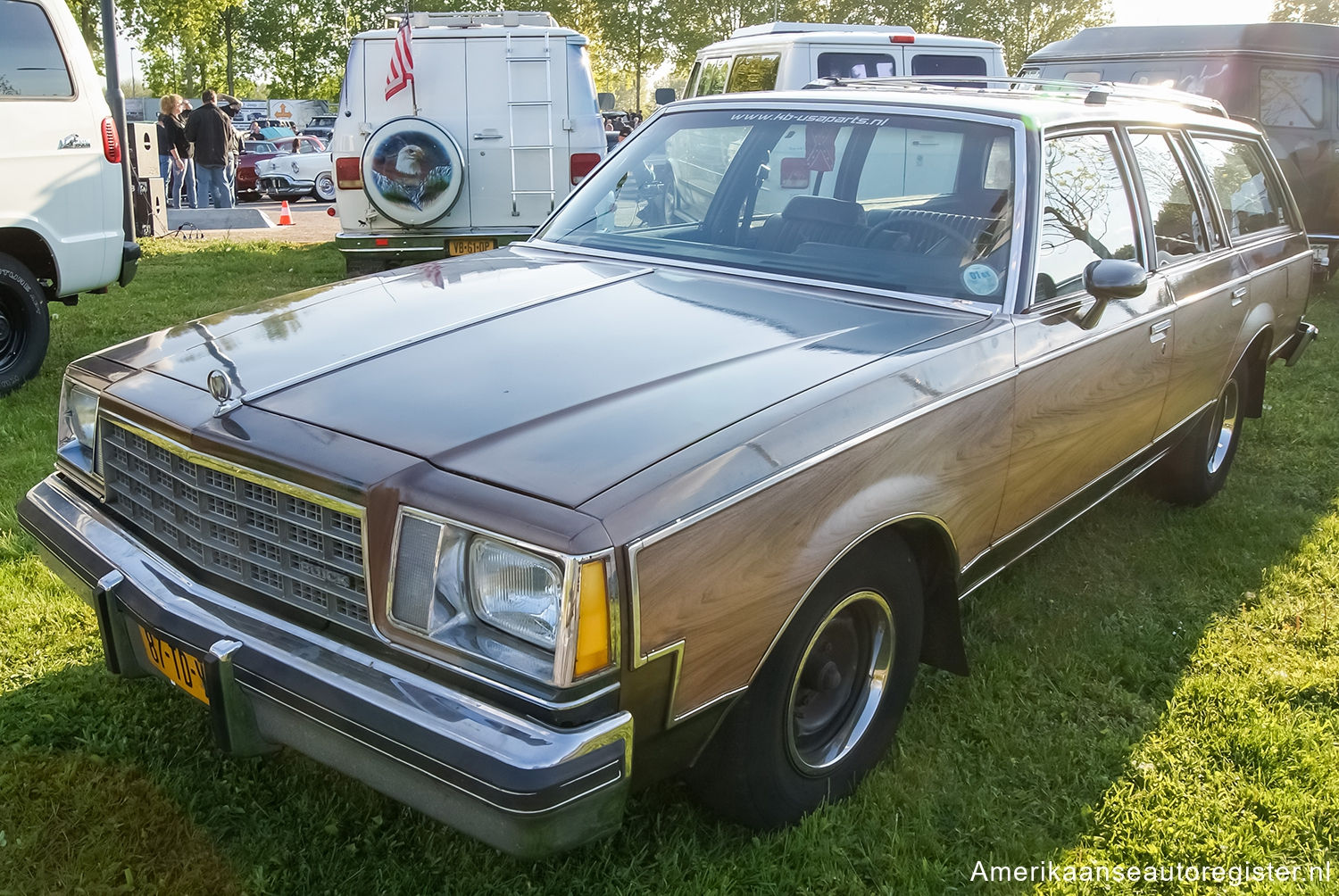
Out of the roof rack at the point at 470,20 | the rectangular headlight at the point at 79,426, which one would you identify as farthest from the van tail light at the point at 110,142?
the rectangular headlight at the point at 79,426

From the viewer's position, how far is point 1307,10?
3403cm

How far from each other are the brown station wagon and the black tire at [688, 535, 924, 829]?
1 cm

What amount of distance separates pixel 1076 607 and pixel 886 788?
1503mm

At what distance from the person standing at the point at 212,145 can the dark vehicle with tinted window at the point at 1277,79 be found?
1106 cm

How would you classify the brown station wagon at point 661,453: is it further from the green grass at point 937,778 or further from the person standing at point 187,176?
the person standing at point 187,176

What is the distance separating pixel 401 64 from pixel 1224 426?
6.85m

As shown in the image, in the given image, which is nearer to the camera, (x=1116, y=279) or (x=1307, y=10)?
(x=1116, y=279)

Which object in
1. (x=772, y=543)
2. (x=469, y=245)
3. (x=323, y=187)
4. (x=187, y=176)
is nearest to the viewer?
(x=772, y=543)

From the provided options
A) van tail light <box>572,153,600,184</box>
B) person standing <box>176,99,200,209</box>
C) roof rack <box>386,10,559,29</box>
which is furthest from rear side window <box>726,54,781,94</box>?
person standing <box>176,99,200,209</box>

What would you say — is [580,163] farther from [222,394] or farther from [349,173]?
[222,394]

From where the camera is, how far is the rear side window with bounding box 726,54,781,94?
32.3 ft

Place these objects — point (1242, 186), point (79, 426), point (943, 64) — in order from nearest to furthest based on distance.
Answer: point (79, 426) < point (1242, 186) < point (943, 64)

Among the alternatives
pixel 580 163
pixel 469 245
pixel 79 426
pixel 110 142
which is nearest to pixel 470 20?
pixel 580 163

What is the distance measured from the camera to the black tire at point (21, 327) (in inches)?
237
